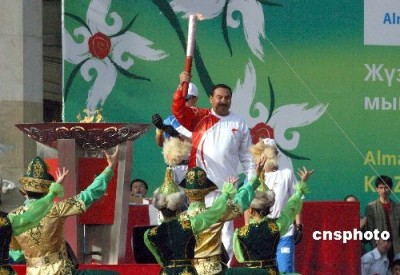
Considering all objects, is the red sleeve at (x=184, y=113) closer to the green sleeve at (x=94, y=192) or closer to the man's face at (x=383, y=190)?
the green sleeve at (x=94, y=192)

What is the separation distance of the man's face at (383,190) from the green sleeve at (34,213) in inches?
244

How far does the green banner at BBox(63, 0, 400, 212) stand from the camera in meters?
17.2

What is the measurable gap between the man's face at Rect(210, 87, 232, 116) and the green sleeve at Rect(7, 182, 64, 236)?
108 inches

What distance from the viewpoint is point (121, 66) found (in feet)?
56.9

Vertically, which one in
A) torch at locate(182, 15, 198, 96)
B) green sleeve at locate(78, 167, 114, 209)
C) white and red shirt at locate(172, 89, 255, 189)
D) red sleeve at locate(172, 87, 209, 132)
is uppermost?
torch at locate(182, 15, 198, 96)

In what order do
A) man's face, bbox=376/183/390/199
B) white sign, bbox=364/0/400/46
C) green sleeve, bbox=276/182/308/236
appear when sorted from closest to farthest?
green sleeve, bbox=276/182/308/236, man's face, bbox=376/183/390/199, white sign, bbox=364/0/400/46

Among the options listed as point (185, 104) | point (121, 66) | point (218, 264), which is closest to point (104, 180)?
point (218, 264)

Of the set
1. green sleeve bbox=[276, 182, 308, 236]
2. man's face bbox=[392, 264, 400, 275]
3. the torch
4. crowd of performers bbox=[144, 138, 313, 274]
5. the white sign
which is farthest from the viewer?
the white sign

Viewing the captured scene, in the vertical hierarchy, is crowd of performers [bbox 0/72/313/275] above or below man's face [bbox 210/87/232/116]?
below

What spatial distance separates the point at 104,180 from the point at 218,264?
1144 millimetres

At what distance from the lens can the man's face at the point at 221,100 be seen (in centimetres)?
1374

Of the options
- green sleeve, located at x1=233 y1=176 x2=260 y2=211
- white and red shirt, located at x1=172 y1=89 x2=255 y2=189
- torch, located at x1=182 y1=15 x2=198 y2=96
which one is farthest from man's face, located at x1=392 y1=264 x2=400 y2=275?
green sleeve, located at x1=233 y1=176 x2=260 y2=211

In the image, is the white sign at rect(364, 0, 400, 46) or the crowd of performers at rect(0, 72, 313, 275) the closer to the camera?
the crowd of performers at rect(0, 72, 313, 275)

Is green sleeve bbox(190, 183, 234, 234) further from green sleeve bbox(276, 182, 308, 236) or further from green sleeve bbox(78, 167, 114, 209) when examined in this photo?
green sleeve bbox(78, 167, 114, 209)
